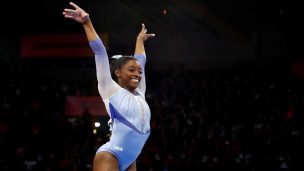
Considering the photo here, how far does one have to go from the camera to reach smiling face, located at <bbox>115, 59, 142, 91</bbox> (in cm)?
473

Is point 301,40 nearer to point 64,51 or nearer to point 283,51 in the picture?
point 283,51

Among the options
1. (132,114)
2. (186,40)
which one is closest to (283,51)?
(186,40)

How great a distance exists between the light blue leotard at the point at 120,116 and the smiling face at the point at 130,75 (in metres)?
0.09

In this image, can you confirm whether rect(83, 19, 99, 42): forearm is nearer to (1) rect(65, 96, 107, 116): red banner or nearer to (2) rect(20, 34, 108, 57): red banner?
(1) rect(65, 96, 107, 116): red banner

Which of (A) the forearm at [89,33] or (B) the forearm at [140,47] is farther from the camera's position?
(B) the forearm at [140,47]

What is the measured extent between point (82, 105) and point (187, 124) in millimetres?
3972

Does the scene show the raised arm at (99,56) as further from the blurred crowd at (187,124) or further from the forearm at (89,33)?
the blurred crowd at (187,124)

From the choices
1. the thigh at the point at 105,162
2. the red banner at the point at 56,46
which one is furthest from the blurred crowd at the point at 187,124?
the thigh at the point at 105,162

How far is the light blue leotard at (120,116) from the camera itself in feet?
14.9

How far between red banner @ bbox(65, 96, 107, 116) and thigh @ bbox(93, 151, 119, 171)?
11.1 meters

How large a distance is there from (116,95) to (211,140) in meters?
8.18

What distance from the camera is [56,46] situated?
19.2 metres

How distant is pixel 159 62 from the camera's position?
62.8 feet

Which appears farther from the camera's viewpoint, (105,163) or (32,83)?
(32,83)
